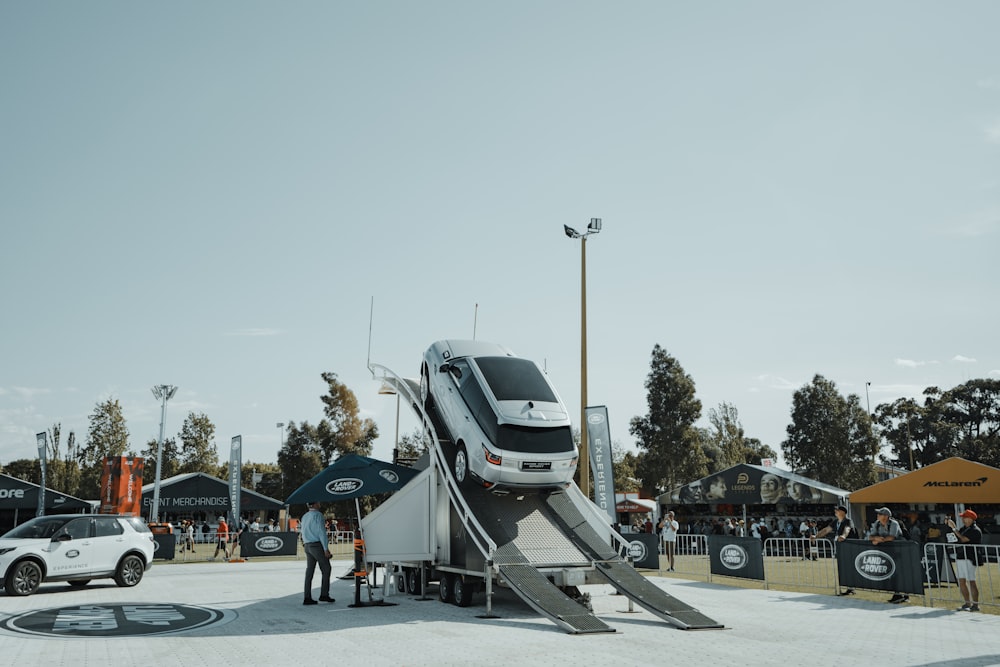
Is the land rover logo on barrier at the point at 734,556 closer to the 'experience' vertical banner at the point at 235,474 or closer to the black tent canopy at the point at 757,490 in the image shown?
the black tent canopy at the point at 757,490

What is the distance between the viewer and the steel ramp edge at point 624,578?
11.4 metres

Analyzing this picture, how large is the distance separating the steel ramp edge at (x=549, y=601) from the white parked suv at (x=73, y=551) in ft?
32.7

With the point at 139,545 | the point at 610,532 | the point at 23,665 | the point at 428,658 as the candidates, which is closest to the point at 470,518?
the point at 610,532

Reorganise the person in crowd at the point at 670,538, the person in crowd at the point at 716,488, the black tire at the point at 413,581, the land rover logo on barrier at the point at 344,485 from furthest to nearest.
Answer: the person in crowd at the point at 716,488, the person in crowd at the point at 670,538, the black tire at the point at 413,581, the land rover logo on barrier at the point at 344,485

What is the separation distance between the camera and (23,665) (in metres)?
8.48

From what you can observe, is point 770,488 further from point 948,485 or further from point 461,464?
point 461,464

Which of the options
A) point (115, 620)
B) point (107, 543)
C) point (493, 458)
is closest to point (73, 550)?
point (107, 543)

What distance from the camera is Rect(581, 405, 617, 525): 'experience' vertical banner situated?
67.7 ft

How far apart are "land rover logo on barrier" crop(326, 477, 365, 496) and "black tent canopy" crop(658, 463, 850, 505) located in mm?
23621

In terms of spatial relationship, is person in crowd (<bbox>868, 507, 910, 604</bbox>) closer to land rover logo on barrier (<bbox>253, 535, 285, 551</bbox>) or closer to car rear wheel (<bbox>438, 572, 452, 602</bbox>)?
car rear wheel (<bbox>438, 572, 452, 602</bbox>)

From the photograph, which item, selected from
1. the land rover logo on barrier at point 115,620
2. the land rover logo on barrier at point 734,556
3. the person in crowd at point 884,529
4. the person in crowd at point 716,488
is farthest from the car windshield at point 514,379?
the person in crowd at point 716,488

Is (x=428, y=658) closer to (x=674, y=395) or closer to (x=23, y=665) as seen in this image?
(x=23, y=665)

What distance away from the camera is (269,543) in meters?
30.5

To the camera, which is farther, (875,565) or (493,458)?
(875,565)
